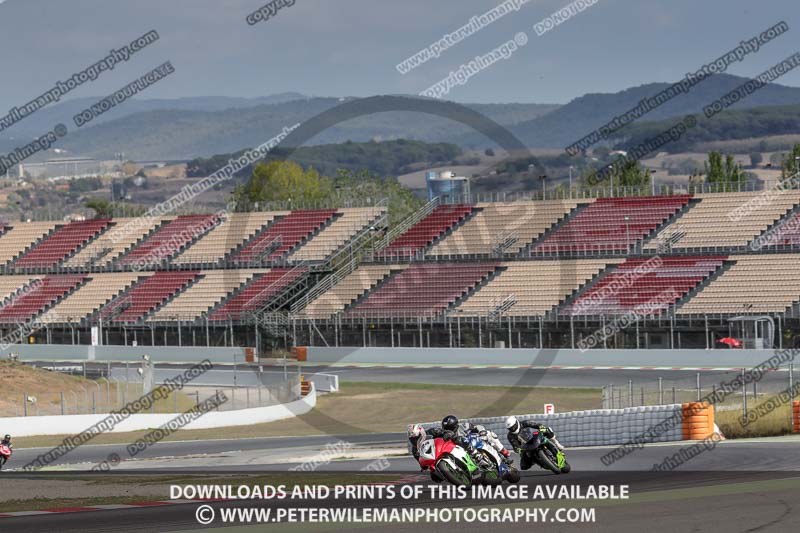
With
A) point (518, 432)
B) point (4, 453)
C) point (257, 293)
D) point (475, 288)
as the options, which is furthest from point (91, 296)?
point (518, 432)

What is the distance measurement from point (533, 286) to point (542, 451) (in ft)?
121

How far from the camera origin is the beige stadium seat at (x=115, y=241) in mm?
74625

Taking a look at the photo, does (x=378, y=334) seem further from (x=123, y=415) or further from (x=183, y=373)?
(x=123, y=415)

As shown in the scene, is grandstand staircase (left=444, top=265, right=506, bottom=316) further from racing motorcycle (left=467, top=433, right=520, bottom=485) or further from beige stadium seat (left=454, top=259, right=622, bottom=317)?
racing motorcycle (left=467, top=433, right=520, bottom=485)

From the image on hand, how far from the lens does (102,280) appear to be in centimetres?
7206

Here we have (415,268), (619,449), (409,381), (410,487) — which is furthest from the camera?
(415,268)

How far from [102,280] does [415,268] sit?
19.6 meters

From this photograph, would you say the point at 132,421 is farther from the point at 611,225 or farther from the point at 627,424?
the point at 611,225

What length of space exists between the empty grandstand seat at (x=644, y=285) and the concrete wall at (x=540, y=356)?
A: 2.33 m

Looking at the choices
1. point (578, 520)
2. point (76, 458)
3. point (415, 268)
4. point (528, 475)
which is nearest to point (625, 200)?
point (415, 268)

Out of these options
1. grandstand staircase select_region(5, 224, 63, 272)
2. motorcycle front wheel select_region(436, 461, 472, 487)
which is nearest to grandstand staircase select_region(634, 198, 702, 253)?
grandstand staircase select_region(5, 224, 63, 272)

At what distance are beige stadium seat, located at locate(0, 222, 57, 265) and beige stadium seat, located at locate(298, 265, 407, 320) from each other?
24837 mm

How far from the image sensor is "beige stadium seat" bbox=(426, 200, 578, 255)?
63.8 metres

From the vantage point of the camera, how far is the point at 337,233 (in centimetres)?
6981
